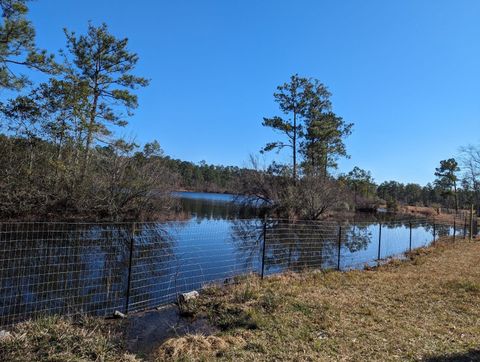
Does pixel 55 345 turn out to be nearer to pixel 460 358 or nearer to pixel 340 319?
→ pixel 340 319

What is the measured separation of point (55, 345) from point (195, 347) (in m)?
1.39

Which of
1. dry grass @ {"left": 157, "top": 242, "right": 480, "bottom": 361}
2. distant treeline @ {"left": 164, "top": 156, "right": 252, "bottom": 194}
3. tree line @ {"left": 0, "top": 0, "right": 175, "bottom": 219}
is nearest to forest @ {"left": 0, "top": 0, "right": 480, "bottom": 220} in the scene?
tree line @ {"left": 0, "top": 0, "right": 175, "bottom": 219}

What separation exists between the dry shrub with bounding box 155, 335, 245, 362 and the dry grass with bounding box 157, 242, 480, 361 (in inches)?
0.4

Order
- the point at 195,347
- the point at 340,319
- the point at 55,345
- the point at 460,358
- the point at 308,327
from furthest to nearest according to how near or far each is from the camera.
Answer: the point at 340,319
the point at 308,327
the point at 195,347
the point at 460,358
the point at 55,345

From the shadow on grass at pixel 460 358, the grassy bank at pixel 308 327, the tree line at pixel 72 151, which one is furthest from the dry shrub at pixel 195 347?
the tree line at pixel 72 151

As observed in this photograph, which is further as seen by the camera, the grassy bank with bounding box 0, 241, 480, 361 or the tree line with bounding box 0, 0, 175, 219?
the tree line with bounding box 0, 0, 175, 219

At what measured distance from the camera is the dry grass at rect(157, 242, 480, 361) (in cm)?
413

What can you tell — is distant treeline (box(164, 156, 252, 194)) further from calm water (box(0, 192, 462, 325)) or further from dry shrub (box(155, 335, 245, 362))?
dry shrub (box(155, 335, 245, 362))

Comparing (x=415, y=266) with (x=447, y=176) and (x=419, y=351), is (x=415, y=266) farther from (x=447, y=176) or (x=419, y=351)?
(x=447, y=176)

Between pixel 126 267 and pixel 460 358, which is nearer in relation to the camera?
pixel 460 358

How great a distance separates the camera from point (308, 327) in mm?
4910

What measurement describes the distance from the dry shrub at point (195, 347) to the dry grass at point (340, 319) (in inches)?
0.4

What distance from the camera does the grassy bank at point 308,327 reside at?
3.84 meters

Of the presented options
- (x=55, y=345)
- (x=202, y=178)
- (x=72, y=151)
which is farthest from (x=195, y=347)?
(x=202, y=178)
